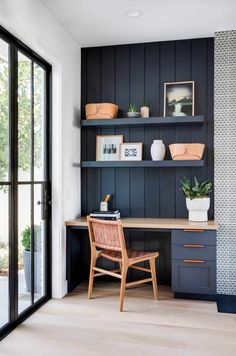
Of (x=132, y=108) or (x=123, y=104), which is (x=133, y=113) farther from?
(x=123, y=104)

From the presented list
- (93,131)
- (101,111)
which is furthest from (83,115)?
(101,111)

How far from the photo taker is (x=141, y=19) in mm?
3246

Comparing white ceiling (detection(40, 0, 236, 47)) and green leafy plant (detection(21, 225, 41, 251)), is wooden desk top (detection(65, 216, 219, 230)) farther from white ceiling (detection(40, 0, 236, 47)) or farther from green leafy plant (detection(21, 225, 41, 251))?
white ceiling (detection(40, 0, 236, 47))

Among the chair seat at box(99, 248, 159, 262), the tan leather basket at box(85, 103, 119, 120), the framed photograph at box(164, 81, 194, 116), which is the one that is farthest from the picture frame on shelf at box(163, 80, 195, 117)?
the chair seat at box(99, 248, 159, 262)

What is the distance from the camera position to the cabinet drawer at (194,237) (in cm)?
325

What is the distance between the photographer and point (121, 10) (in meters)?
3.06

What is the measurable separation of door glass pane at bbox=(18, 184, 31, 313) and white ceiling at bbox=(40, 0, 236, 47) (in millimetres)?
1641

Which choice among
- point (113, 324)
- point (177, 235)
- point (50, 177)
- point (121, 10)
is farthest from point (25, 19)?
point (113, 324)

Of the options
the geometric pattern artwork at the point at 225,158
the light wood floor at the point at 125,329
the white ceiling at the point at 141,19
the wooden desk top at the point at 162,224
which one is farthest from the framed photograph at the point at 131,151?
the light wood floor at the point at 125,329

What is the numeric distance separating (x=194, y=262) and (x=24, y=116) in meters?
2.06

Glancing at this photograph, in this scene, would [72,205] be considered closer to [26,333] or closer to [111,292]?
[111,292]

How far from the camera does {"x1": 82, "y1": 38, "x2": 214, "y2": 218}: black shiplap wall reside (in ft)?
12.2

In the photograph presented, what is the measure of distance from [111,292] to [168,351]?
1276mm

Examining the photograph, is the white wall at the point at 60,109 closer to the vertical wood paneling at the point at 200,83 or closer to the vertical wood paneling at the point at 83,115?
the vertical wood paneling at the point at 83,115
